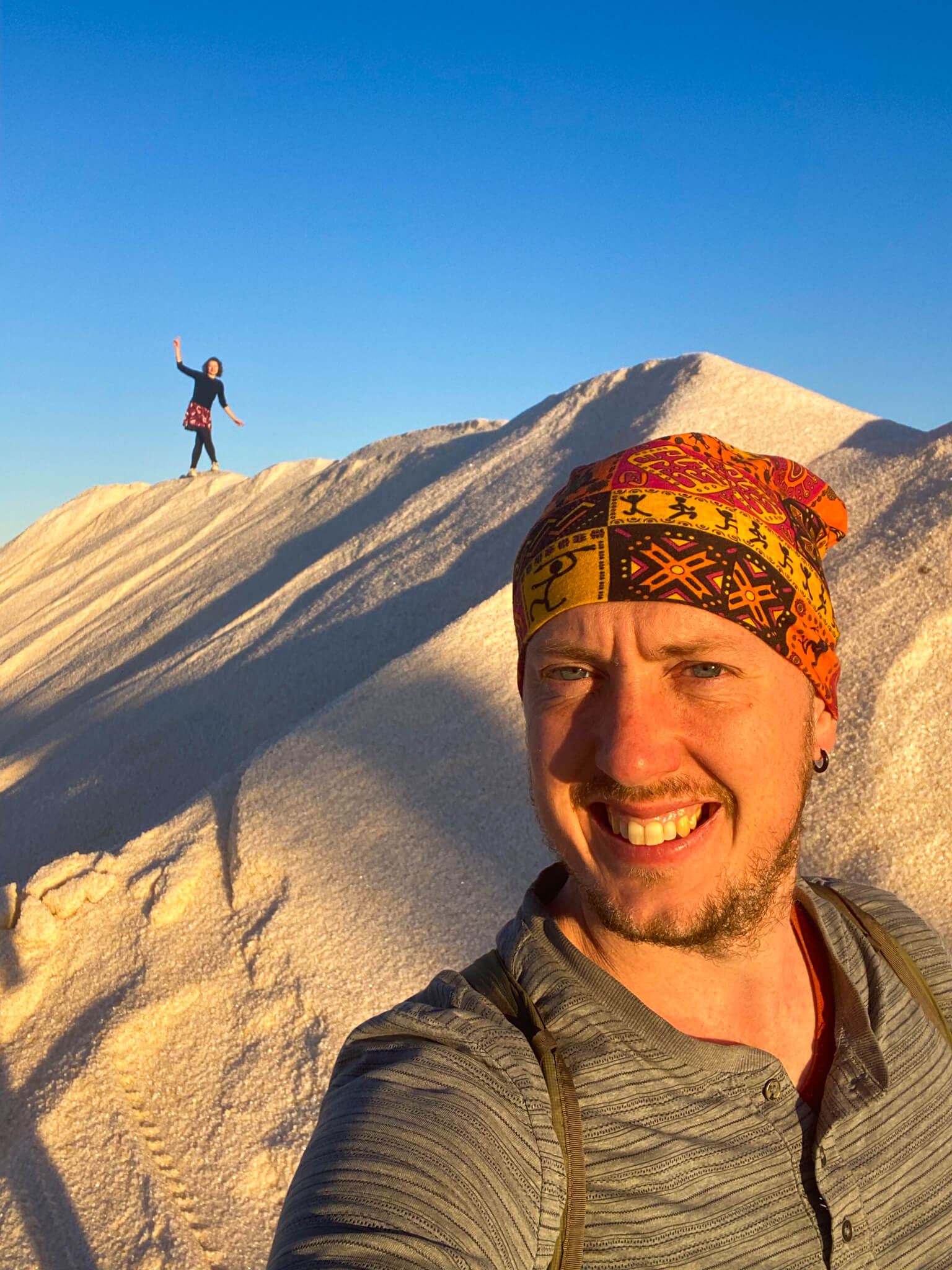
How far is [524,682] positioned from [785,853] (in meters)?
0.40

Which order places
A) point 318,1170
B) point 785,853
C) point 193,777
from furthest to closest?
point 193,777 < point 785,853 < point 318,1170

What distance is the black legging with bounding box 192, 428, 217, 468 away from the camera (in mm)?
13024

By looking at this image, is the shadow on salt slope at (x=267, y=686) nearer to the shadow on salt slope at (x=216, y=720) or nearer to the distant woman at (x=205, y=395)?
the shadow on salt slope at (x=216, y=720)

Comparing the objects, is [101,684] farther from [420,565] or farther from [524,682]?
[524,682]

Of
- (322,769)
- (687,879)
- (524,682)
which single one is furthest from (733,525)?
(322,769)

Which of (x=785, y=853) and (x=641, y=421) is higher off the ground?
(x=641, y=421)

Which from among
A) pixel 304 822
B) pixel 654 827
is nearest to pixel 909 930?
pixel 654 827

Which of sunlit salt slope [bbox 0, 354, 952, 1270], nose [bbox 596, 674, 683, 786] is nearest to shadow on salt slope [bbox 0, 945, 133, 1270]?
sunlit salt slope [bbox 0, 354, 952, 1270]

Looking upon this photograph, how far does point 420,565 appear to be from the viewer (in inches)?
239

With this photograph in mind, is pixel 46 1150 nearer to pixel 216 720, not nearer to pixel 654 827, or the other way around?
pixel 654 827

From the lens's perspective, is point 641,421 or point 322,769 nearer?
point 322,769

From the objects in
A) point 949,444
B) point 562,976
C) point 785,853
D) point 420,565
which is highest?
point 420,565

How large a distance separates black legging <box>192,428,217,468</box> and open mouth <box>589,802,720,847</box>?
12.6 meters

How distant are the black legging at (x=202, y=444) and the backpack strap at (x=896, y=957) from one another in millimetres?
12475
